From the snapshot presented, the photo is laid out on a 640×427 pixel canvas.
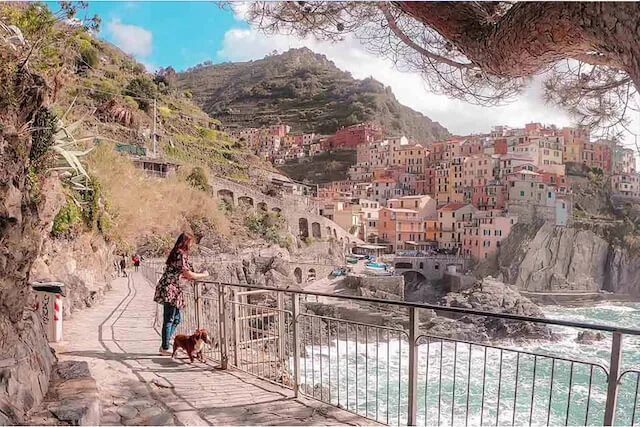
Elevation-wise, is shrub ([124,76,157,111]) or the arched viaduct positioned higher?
shrub ([124,76,157,111])

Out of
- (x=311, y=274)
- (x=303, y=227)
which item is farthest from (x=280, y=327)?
(x=303, y=227)

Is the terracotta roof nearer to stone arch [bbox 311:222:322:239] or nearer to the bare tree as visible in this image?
stone arch [bbox 311:222:322:239]

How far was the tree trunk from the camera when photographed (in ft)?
6.88

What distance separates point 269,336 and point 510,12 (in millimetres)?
3559

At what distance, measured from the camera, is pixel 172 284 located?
4684 mm

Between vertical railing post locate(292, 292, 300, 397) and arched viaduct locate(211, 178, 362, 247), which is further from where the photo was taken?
arched viaduct locate(211, 178, 362, 247)

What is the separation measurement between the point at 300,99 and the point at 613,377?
107m

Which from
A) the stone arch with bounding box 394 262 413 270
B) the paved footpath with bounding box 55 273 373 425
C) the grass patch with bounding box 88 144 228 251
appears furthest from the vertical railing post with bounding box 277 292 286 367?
the stone arch with bounding box 394 262 413 270

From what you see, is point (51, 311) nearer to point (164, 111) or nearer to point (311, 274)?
point (311, 274)

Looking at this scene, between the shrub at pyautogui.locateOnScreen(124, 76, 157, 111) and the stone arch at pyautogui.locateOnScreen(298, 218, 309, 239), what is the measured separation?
19.8 metres

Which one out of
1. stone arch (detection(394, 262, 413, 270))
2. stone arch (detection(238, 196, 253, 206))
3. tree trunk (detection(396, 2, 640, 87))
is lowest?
stone arch (detection(394, 262, 413, 270))

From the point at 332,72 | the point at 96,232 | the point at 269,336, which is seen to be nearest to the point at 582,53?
the point at 269,336

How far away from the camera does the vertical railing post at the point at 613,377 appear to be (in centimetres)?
199

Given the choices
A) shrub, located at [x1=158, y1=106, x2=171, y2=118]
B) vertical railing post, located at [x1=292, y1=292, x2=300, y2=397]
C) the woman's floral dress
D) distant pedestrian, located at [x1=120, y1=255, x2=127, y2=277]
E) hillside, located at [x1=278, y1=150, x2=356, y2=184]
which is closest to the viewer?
vertical railing post, located at [x1=292, y1=292, x2=300, y2=397]
